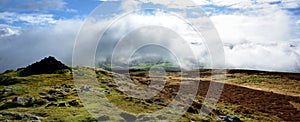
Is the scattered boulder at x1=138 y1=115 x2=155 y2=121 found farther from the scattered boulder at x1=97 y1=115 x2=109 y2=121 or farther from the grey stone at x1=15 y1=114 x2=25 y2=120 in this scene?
the grey stone at x1=15 y1=114 x2=25 y2=120

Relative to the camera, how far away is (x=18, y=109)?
142 ft

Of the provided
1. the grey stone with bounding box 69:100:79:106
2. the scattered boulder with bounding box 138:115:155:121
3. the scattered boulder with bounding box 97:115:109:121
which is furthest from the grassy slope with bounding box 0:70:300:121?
the scattered boulder with bounding box 138:115:155:121

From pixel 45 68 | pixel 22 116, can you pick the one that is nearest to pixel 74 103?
pixel 22 116

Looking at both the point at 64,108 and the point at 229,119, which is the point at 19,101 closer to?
the point at 64,108

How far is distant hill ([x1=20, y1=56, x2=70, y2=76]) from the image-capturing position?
75.0 m

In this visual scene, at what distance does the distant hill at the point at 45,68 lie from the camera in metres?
75.0

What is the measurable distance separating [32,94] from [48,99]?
14.7 feet

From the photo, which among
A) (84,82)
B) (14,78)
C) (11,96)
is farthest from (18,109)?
(14,78)

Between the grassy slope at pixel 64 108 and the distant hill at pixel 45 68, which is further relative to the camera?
the distant hill at pixel 45 68

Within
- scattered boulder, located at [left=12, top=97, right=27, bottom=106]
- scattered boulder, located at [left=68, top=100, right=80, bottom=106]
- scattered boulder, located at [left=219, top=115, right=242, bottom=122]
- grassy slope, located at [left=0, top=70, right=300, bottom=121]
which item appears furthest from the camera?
scattered boulder, located at [left=68, top=100, right=80, bottom=106]

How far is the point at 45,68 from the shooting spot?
77312 millimetres

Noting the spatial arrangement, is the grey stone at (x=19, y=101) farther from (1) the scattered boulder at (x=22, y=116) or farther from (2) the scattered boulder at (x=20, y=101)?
(1) the scattered boulder at (x=22, y=116)

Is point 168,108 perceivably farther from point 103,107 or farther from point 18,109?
point 18,109

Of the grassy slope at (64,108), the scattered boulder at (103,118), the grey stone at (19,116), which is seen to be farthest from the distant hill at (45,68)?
the scattered boulder at (103,118)
